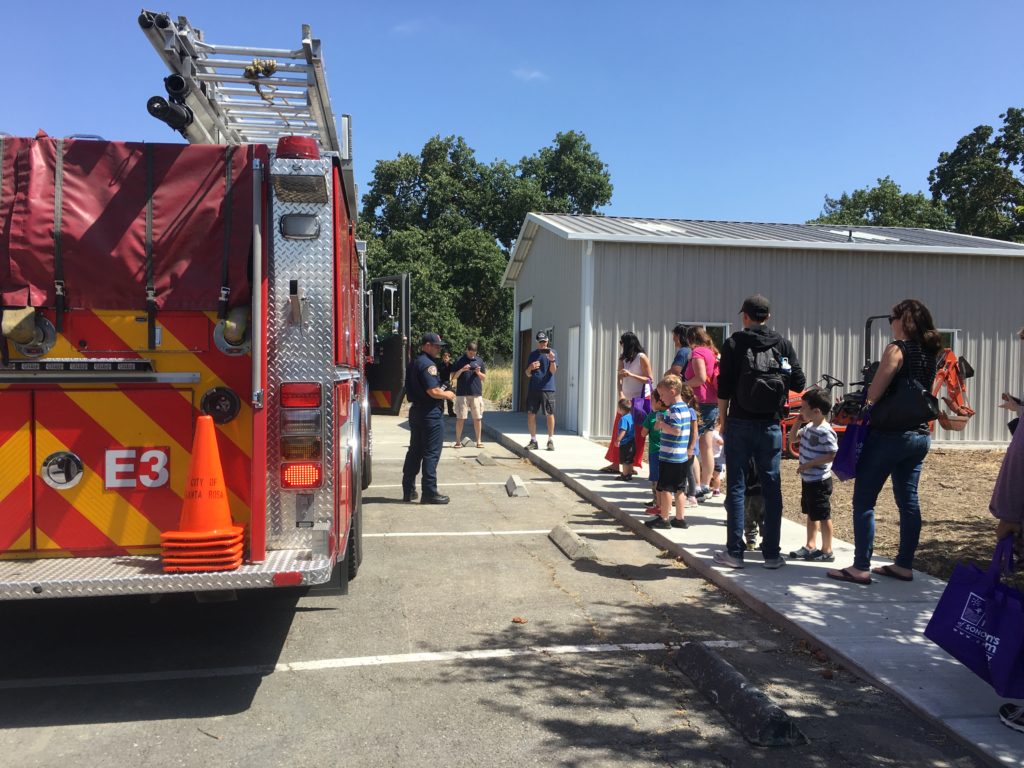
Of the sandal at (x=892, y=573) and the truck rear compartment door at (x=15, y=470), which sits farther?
the sandal at (x=892, y=573)

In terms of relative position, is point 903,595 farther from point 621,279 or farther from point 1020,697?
point 621,279

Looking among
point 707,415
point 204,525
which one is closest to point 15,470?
point 204,525

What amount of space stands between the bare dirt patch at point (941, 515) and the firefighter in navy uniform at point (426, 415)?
3775 millimetres

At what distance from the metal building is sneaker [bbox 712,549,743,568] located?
8880 millimetres

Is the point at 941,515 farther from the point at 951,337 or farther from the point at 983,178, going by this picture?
the point at 983,178

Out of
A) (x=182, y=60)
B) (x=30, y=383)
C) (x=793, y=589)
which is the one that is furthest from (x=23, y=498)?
(x=793, y=589)

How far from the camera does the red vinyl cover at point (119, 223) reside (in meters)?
3.77

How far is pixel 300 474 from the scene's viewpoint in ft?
12.7

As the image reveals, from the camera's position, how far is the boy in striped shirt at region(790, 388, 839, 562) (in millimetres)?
5715

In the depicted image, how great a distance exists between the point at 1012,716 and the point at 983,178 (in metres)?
37.3

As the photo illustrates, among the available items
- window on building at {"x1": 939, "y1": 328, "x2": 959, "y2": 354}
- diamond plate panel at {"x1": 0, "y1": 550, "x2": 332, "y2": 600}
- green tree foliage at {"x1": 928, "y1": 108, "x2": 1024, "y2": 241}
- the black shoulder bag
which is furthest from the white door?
green tree foliage at {"x1": 928, "y1": 108, "x2": 1024, "y2": 241}

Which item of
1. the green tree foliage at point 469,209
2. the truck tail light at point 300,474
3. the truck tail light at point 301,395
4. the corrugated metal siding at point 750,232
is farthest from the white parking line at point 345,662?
the green tree foliage at point 469,209

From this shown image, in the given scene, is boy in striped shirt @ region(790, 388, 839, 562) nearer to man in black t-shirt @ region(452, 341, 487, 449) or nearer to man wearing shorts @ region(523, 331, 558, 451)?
man wearing shorts @ region(523, 331, 558, 451)

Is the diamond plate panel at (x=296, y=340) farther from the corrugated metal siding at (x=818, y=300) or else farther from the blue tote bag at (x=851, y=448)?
the corrugated metal siding at (x=818, y=300)
